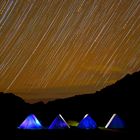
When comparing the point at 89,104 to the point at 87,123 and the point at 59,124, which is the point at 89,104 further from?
the point at 59,124

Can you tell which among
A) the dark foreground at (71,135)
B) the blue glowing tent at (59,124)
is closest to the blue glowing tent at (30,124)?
the blue glowing tent at (59,124)

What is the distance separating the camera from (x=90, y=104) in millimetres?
20141

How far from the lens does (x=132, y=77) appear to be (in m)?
20.5

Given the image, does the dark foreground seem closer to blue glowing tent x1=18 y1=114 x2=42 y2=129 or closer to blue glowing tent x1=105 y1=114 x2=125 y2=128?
blue glowing tent x1=18 y1=114 x2=42 y2=129

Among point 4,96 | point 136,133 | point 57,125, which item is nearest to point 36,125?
point 57,125

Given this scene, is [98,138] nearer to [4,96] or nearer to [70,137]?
[70,137]

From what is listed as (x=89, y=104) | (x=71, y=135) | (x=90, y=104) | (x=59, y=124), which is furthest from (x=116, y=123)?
(x=89, y=104)

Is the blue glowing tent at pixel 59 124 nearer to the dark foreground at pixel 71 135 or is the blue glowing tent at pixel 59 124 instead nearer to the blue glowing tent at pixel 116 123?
the blue glowing tent at pixel 116 123

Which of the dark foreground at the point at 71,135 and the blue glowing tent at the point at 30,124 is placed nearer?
the dark foreground at the point at 71,135

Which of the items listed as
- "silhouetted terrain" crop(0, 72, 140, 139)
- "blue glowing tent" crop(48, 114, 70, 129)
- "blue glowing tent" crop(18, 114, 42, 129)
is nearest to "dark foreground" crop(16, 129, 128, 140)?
"blue glowing tent" crop(48, 114, 70, 129)

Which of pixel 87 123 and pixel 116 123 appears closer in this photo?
pixel 116 123

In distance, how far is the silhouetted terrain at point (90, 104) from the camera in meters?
15.9

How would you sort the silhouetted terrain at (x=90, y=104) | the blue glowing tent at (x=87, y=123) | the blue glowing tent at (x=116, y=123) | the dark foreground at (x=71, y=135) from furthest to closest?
the silhouetted terrain at (x=90, y=104), the blue glowing tent at (x=87, y=123), the blue glowing tent at (x=116, y=123), the dark foreground at (x=71, y=135)

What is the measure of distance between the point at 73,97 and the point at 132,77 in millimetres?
4694
